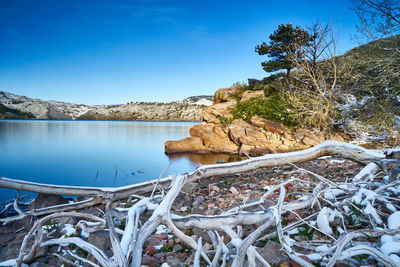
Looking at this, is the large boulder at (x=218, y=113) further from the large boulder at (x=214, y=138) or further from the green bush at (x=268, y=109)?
the large boulder at (x=214, y=138)

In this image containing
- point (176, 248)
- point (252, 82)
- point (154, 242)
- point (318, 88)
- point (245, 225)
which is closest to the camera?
point (245, 225)

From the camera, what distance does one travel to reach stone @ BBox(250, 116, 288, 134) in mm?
14664

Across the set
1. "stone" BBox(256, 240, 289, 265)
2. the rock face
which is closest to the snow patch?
"stone" BBox(256, 240, 289, 265)

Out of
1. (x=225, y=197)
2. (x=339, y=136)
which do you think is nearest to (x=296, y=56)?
(x=339, y=136)

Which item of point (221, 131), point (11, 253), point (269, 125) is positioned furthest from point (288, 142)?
point (11, 253)

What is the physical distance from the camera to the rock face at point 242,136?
1390 centimetres

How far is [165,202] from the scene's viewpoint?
1.35 meters

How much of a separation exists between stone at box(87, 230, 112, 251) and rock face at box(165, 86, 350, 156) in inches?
459

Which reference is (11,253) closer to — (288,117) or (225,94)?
(288,117)

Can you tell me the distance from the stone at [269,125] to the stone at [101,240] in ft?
45.9

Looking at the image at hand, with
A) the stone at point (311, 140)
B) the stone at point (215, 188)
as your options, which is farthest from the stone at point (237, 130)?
the stone at point (215, 188)

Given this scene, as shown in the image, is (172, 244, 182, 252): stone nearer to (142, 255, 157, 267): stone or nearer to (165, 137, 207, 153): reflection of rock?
(142, 255, 157, 267): stone

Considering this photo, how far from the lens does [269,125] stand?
14.9 m

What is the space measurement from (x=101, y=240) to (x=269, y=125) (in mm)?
14215
